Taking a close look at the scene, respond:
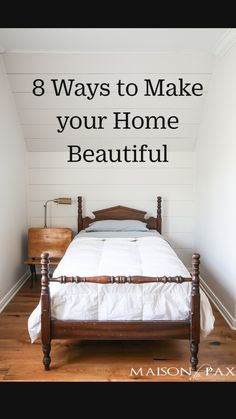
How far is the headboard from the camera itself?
4.21 metres

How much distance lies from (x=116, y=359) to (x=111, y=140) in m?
2.51

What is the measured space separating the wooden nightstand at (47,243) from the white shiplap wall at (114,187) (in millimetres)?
303

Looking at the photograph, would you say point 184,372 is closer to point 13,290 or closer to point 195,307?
point 195,307

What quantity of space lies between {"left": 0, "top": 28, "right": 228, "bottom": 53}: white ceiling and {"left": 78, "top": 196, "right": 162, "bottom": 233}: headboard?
1698 mm

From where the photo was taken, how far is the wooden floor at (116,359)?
7.22 ft

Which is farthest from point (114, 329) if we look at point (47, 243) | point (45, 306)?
point (47, 243)

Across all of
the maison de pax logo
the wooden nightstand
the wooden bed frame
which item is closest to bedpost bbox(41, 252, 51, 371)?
the wooden bed frame

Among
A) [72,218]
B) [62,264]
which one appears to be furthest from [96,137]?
[62,264]

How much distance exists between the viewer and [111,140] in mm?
4113

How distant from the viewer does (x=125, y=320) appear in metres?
2.24

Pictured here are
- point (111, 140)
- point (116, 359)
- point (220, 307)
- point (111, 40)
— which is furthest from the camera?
point (111, 140)
